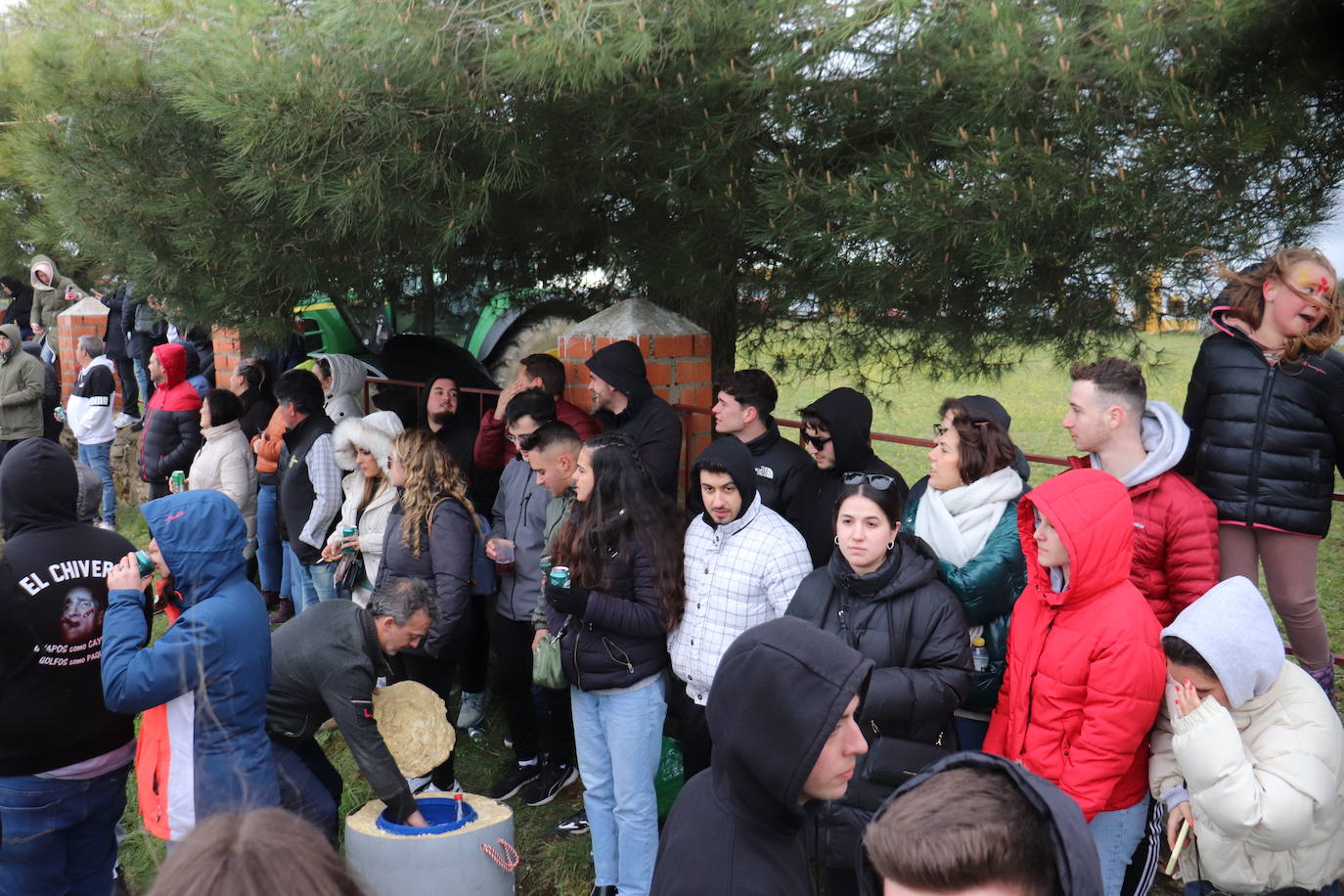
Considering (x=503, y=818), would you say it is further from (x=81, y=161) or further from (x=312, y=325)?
(x=312, y=325)

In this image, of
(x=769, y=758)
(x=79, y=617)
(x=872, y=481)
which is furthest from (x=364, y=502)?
(x=769, y=758)

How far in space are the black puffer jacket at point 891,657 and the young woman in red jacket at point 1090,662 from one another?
0.72ft

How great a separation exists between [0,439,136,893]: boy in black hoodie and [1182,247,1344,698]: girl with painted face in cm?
360

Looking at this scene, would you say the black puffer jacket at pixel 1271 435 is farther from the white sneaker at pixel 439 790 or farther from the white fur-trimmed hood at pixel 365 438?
the white fur-trimmed hood at pixel 365 438

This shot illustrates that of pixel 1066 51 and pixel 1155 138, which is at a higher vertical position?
pixel 1066 51

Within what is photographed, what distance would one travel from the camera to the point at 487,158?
4074 mm

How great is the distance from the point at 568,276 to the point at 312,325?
3247 mm

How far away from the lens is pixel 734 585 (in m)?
3.53

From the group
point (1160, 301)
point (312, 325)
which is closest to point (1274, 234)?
point (1160, 301)

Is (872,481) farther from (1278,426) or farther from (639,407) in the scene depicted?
(639,407)

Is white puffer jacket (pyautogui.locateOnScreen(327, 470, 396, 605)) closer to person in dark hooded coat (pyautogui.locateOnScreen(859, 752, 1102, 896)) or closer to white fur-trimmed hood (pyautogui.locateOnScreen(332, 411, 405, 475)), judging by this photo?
white fur-trimmed hood (pyautogui.locateOnScreen(332, 411, 405, 475))

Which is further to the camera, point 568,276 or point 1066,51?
point 568,276

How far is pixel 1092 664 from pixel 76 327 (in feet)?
39.8

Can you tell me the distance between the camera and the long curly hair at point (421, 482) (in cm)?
450
